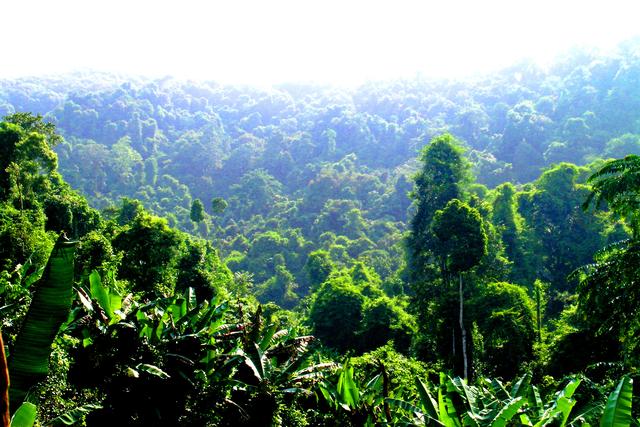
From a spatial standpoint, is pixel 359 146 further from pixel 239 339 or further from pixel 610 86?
pixel 239 339

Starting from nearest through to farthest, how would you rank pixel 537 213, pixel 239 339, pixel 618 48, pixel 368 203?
pixel 239 339, pixel 537 213, pixel 368 203, pixel 618 48

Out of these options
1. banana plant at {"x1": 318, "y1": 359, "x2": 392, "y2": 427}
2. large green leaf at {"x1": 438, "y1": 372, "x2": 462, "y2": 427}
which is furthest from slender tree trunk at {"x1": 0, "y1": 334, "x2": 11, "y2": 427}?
banana plant at {"x1": 318, "y1": 359, "x2": 392, "y2": 427}

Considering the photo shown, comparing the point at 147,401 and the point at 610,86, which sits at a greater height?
the point at 610,86

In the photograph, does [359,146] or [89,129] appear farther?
[89,129]

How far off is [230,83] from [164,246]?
158m

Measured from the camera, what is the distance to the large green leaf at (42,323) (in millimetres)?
3125

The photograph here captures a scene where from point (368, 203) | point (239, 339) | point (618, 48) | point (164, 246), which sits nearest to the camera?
point (239, 339)

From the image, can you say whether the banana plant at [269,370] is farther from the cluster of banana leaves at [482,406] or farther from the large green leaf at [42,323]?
the large green leaf at [42,323]

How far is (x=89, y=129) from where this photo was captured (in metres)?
102

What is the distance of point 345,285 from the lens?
25719 mm

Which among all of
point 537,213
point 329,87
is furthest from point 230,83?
point 537,213

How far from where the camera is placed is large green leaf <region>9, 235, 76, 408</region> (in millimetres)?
3125

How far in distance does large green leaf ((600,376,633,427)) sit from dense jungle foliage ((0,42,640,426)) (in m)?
0.01

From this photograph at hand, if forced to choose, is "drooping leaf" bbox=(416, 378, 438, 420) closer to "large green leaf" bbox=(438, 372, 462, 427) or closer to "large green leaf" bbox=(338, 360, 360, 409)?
"large green leaf" bbox=(438, 372, 462, 427)
